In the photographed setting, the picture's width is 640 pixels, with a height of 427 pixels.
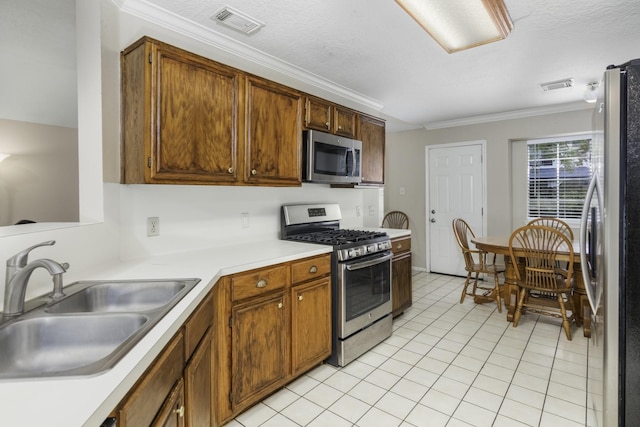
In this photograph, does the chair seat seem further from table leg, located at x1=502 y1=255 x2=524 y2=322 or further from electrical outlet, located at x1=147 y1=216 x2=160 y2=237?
electrical outlet, located at x1=147 y1=216 x2=160 y2=237

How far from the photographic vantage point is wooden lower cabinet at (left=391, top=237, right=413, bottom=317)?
10.5 ft

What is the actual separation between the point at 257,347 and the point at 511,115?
14.4 feet

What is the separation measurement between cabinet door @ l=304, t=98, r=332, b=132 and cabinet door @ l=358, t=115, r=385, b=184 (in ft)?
1.60

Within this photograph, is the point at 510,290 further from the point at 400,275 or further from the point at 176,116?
the point at 176,116

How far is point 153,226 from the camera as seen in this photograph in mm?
2064

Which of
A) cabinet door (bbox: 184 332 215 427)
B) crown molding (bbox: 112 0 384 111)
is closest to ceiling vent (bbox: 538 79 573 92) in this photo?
crown molding (bbox: 112 0 384 111)

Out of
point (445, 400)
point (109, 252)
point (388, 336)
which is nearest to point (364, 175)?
point (388, 336)

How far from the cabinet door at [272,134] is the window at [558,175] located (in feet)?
12.1

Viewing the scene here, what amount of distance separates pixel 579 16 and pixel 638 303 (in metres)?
1.80

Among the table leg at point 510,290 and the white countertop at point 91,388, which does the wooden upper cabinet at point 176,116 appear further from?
the table leg at point 510,290

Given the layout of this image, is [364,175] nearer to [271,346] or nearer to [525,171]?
[271,346]

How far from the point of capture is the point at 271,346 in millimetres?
2021

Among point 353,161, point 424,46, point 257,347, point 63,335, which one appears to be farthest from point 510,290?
point 63,335

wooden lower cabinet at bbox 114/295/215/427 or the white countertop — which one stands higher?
the white countertop
